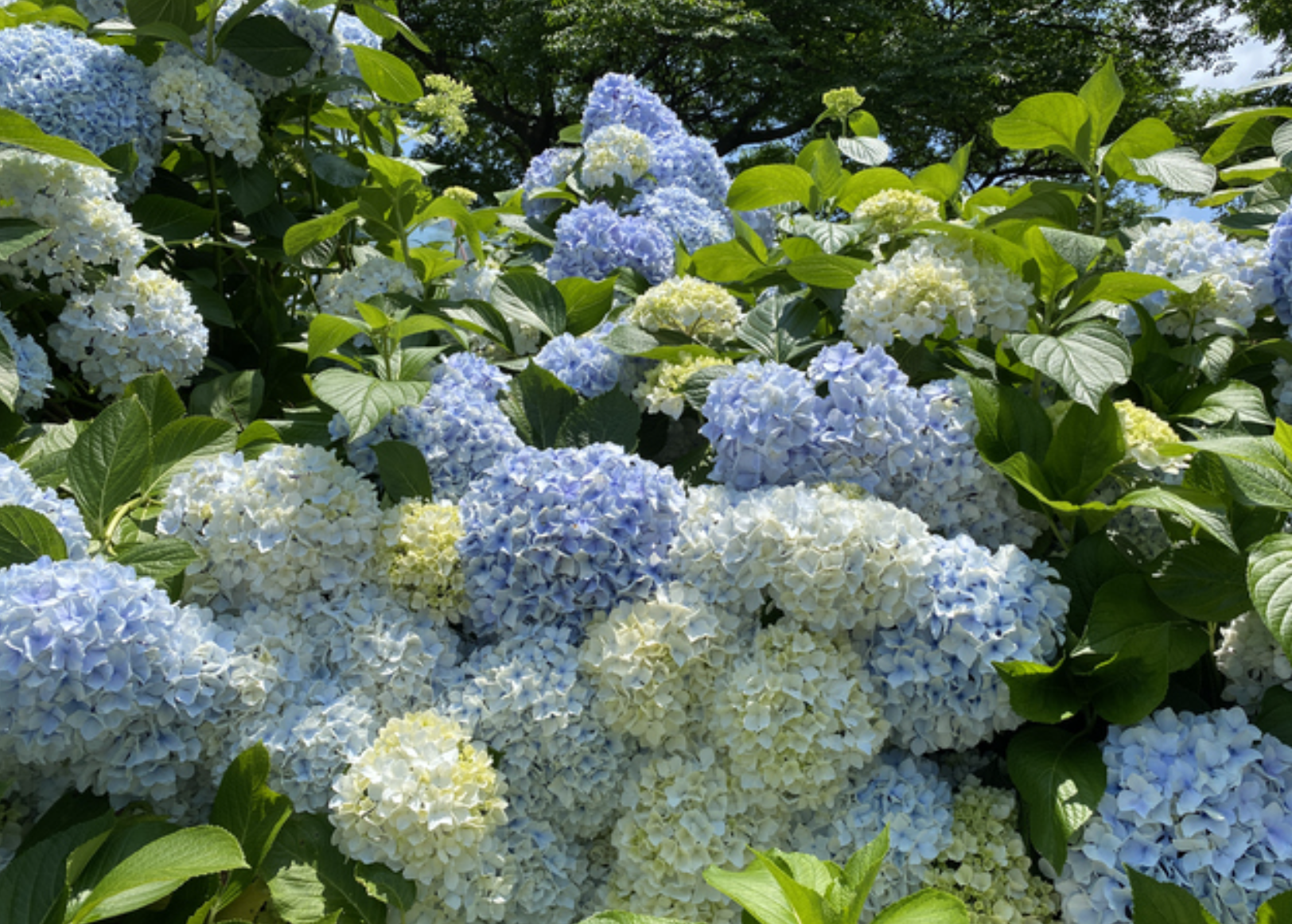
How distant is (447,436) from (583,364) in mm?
379

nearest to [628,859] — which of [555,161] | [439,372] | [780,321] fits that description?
[439,372]

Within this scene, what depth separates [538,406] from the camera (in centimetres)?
191

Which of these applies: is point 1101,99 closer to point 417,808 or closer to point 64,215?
point 417,808

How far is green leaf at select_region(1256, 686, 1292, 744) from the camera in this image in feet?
4.37

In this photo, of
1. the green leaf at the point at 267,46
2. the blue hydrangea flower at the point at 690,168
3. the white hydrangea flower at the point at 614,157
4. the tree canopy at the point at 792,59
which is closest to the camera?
the green leaf at the point at 267,46

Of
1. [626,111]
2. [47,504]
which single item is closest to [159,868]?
[47,504]

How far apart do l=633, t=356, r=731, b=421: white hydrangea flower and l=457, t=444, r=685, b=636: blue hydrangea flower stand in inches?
10.9

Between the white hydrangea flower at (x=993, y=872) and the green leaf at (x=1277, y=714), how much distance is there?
0.40 metres

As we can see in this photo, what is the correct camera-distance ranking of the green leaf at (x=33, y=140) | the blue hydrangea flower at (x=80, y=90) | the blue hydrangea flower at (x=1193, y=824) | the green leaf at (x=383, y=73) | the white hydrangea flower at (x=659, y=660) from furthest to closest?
1. the green leaf at (x=383, y=73)
2. the blue hydrangea flower at (x=80, y=90)
3. the green leaf at (x=33, y=140)
4. the white hydrangea flower at (x=659, y=660)
5. the blue hydrangea flower at (x=1193, y=824)

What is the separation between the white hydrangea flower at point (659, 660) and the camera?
55.5 inches

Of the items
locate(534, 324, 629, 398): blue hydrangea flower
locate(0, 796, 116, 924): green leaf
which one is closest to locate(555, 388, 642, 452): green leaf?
locate(534, 324, 629, 398): blue hydrangea flower

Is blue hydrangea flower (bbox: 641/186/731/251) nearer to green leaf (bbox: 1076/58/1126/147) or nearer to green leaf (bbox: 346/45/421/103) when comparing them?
green leaf (bbox: 346/45/421/103)

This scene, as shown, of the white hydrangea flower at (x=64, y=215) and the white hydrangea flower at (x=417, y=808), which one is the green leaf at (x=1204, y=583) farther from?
the white hydrangea flower at (x=64, y=215)

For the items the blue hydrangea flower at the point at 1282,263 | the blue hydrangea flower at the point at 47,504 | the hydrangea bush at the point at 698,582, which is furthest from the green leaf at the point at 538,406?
the blue hydrangea flower at the point at 1282,263
